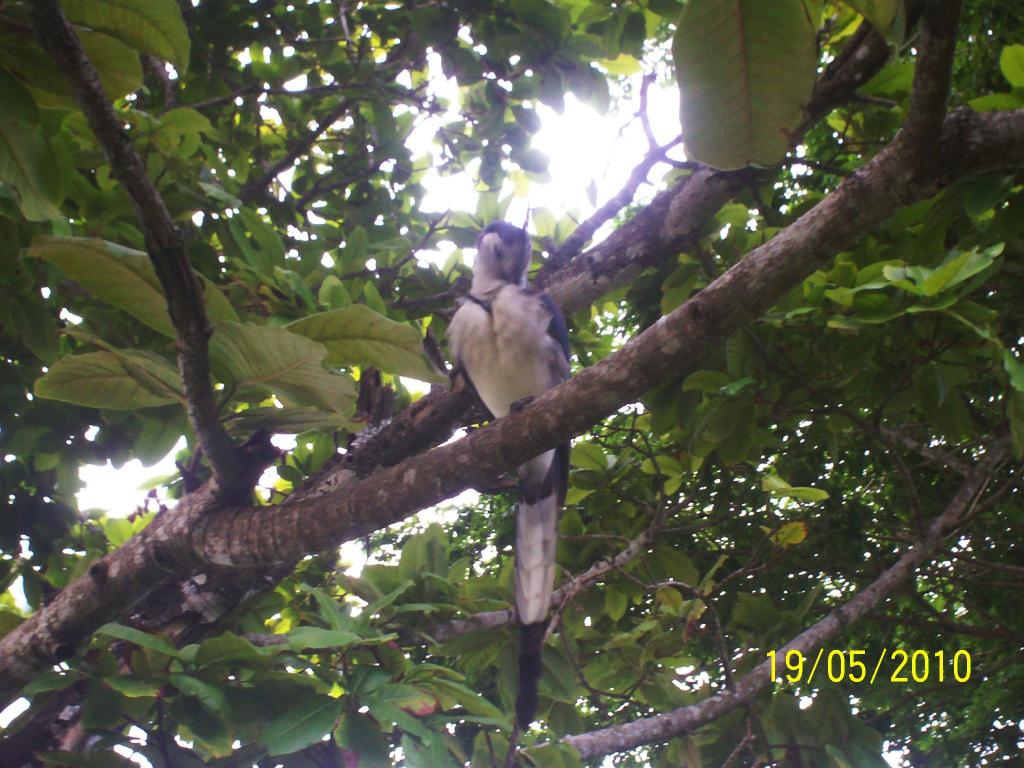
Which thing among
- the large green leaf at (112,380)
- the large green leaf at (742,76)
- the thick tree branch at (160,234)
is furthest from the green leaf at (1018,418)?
the large green leaf at (112,380)

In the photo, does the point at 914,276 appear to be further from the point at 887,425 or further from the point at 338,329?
the point at 887,425

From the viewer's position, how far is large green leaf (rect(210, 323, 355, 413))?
1760mm

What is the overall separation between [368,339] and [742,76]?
1032 millimetres

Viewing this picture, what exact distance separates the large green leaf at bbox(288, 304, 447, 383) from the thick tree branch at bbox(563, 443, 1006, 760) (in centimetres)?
141

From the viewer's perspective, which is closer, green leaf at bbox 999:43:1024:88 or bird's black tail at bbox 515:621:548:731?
green leaf at bbox 999:43:1024:88

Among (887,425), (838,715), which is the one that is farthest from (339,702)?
(887,425)

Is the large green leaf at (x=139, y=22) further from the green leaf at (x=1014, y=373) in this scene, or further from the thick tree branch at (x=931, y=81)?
the green leaf at (x=1014, y=373)

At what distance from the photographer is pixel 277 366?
1.84 metres

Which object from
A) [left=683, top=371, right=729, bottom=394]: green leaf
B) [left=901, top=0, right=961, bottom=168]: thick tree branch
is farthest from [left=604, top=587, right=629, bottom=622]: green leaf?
[left=901, top=0, right=961, bottom=168]: thick tree branch

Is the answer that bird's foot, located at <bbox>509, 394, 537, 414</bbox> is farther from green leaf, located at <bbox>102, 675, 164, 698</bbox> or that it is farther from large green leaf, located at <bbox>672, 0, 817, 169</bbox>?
green leaf, located at <bbox>102, 675, 164, 698</bbox>

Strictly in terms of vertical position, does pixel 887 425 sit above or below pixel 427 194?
below

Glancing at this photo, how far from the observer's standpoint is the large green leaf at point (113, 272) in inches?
62.9

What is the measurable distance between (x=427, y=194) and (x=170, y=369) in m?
2.79

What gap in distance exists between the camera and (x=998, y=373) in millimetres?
2170
